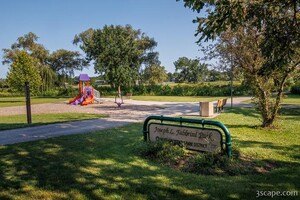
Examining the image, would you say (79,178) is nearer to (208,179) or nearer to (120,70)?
(208,179)

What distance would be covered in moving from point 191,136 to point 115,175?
2062 mm

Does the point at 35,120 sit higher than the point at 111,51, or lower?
lower

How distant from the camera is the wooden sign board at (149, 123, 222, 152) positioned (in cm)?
528

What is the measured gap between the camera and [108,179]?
4.18 metres

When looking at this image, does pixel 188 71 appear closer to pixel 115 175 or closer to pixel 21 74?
pixel 21 74

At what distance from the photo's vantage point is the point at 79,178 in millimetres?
4227

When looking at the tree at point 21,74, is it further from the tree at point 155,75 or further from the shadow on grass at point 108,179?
the shadow on grass at point 108,179

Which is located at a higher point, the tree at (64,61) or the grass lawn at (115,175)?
the tree at (64,61)

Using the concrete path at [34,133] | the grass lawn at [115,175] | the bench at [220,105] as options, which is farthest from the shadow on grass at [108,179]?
the bench at [220,105]

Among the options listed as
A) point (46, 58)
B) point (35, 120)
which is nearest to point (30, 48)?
point (46, 58)

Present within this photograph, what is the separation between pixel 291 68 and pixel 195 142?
16.8 feet

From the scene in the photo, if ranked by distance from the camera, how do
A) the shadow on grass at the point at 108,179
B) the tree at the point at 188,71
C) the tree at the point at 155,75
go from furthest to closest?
the tree at the point at 188,71
the tree at the point at 155,75
the shadow on grass at the point at 108,179

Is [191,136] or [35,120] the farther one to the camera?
[35,120]

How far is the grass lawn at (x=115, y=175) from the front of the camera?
3648 millimetres
